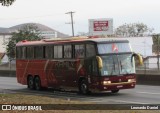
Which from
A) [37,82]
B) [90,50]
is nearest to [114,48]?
[90,50]

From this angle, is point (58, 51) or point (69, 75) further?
point (58, 51)

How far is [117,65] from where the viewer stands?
22.0m

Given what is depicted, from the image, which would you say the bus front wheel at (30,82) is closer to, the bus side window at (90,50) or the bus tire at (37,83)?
the bus tire at (37,83)

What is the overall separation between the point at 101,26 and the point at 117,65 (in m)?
70.6

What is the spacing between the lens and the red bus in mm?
21828

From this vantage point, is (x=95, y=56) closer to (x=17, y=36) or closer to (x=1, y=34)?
(x=17, y=36)

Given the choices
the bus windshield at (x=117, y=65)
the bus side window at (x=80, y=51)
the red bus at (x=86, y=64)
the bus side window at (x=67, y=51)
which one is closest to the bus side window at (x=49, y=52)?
the red bus at (x=86, y=64)

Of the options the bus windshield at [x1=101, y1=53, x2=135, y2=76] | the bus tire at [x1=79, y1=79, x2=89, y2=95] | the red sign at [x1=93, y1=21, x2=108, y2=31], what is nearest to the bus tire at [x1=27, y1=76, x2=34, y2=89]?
the bus tire at [x1=79, y1=79, x2=89, y2=95]

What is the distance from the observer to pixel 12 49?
72.4 m

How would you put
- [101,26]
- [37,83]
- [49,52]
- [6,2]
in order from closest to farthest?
1. [6,2]
2. [49,52]
3. [37,83]
4. [101,26]

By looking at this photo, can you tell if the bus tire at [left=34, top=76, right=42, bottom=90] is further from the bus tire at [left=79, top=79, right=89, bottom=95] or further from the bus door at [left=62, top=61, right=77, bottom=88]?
the bus tire at [left=79, top=79, right=89, bottom=95]

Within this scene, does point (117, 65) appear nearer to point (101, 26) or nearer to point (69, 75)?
point (69, 75)

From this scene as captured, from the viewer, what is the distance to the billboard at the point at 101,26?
300ft

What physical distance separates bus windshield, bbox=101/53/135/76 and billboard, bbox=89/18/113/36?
68.9 meters
